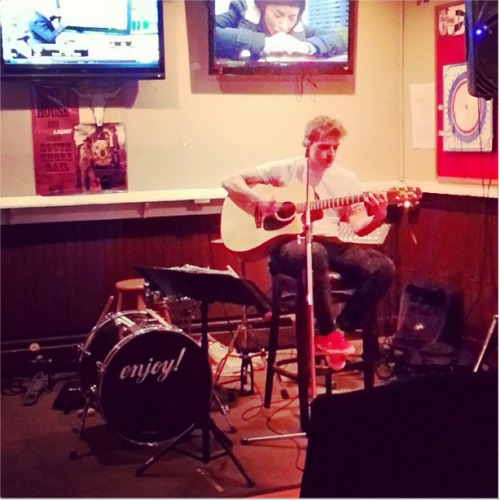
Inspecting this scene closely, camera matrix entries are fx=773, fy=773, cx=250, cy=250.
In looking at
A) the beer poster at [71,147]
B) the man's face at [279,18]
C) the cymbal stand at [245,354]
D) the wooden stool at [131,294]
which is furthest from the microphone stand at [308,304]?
the beer poster at [71,147]

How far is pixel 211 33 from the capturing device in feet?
15.1

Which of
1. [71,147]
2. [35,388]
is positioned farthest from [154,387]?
[71,147]

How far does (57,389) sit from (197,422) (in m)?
1.35

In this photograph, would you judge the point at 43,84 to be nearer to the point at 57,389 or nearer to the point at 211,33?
the point at 211,33

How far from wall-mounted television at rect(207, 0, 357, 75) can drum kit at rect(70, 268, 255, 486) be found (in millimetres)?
1964

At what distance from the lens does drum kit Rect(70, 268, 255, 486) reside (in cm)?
332

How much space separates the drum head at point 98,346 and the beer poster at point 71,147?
1326mm

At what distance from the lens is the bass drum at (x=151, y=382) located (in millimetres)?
3322

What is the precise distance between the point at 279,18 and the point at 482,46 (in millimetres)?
2784

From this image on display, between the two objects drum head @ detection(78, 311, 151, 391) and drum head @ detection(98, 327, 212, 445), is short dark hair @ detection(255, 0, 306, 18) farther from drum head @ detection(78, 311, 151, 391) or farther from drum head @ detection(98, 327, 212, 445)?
drum head @ detection(98, 327, 212, 445)

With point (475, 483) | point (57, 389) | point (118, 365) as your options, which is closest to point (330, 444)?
point (475, 483)

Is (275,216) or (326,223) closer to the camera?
(275,216)

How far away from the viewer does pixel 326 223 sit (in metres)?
4.09

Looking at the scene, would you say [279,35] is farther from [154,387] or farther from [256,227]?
[154,387]
